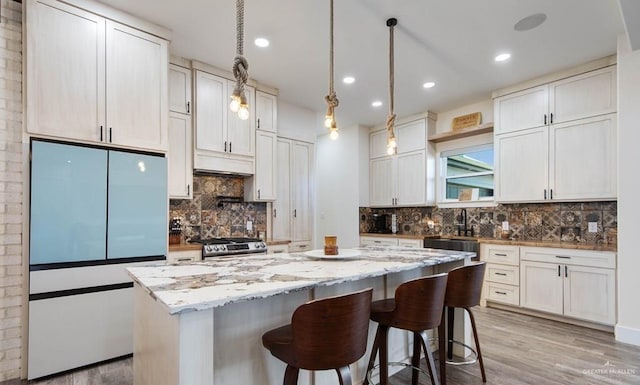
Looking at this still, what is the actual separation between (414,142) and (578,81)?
2.24 m

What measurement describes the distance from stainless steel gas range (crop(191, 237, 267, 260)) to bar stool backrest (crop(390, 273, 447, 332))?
2217 mm

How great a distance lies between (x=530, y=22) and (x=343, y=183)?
12.6 feet

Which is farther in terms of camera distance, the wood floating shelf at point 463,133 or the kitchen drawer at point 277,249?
the wood floating shelf at point 463,133

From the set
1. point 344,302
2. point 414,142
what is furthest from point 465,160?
point 344,302

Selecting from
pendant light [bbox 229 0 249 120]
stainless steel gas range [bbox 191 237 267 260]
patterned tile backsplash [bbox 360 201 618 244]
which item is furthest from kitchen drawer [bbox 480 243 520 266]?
pendant light [bbox 229 0 249 120]

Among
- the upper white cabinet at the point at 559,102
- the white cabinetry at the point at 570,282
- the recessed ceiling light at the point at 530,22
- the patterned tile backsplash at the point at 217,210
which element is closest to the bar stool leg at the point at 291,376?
the patterned tile backsplash at the point at 217,210

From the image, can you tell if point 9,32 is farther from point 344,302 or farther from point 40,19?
point 344,302

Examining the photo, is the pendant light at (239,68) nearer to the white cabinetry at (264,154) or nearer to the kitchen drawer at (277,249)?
the white cabinetry at (264,154)

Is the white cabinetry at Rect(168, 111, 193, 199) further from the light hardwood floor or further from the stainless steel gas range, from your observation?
the light hardwood floor

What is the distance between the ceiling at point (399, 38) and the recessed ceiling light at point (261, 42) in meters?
0.06

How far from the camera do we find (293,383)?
147cm

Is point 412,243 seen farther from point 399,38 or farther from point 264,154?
point 399,38

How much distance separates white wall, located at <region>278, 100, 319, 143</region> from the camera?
4887mm

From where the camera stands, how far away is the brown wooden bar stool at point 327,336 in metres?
1.32
